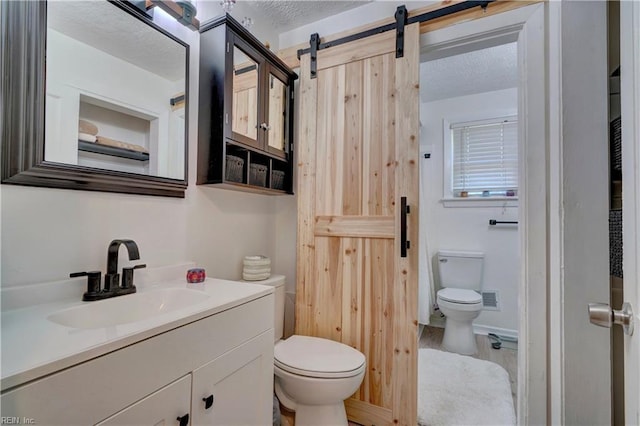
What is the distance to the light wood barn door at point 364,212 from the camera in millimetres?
1491

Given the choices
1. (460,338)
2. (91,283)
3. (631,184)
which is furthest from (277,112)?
(460,338)

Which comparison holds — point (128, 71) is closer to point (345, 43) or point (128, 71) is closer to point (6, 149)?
point (6, 149)

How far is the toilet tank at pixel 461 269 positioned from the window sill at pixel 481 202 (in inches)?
18.6

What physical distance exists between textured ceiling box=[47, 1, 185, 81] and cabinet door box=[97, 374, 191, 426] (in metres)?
1.17

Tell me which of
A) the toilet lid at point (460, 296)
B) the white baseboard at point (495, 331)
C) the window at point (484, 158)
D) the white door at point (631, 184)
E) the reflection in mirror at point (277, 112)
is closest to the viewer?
the white door at point (631, 184)

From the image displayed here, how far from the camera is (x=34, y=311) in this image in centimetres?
84

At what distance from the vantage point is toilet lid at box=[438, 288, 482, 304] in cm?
232

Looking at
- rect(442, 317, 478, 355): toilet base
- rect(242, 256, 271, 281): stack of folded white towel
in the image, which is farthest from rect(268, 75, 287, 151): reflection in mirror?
rect(442, 317, 478, 355): toilet base

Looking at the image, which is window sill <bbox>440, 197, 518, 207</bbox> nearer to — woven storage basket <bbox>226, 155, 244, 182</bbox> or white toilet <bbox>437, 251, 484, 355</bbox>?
white toilet <bbox>437, 251, 484, 355</bbox>

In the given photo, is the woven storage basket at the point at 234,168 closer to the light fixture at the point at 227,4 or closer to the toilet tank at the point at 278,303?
the toilet tank at the point at 278,303

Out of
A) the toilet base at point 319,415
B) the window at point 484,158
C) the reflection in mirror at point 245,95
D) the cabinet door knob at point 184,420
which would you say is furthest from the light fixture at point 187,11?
the window at point 484,158

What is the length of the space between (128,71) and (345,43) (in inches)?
46.0

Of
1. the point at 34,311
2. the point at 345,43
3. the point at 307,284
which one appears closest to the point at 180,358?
the point at 34,311

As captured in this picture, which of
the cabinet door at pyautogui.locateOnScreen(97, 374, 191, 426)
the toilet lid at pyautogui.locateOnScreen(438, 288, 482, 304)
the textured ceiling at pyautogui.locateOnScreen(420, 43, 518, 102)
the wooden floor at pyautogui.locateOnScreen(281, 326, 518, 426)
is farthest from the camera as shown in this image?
the toilet lid at pyautogui.locateOnScreen(438, 288, 482, 304)
